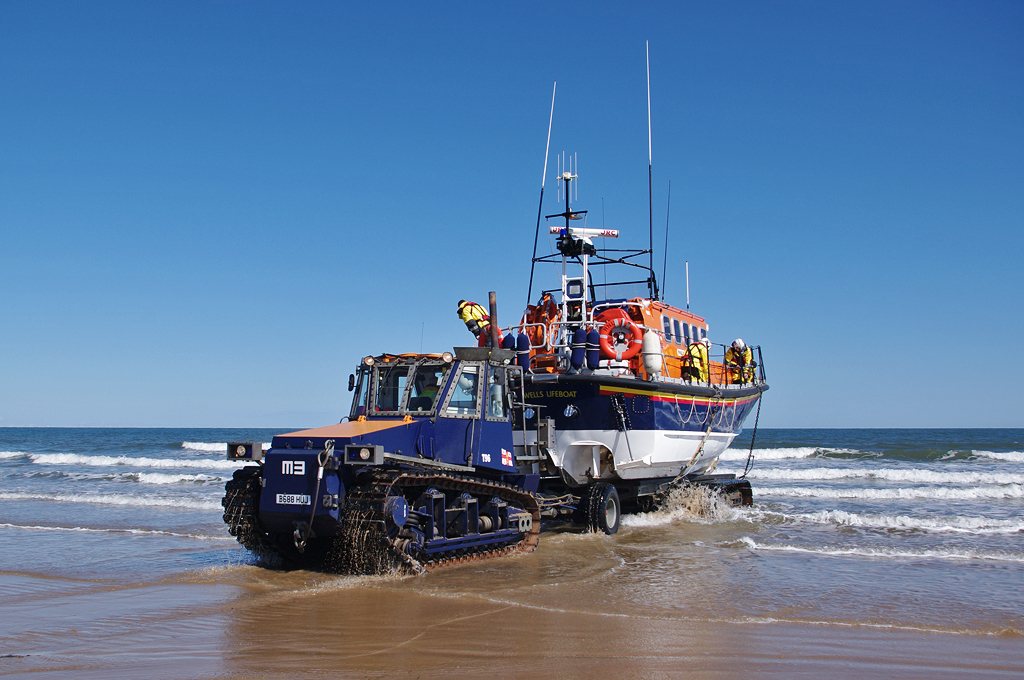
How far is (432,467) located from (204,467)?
90.9 ft

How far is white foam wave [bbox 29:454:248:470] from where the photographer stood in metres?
34.3

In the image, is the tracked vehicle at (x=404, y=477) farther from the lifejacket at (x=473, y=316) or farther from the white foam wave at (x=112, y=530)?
the white foam wave at (x=112, y=530)

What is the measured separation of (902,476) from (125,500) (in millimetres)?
24195

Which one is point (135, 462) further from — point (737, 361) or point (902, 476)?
point (902, 476)

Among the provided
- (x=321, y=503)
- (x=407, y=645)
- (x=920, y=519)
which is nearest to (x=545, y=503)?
(x=321, y=503)

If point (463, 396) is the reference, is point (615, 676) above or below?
below

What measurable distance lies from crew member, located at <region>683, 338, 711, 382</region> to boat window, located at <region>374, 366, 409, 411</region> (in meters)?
6.32

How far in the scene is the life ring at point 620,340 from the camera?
41.7ft

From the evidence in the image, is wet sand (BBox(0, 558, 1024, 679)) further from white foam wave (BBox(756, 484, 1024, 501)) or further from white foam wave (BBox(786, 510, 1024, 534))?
white foam wave (BBox(756, 484, 1024, 501))

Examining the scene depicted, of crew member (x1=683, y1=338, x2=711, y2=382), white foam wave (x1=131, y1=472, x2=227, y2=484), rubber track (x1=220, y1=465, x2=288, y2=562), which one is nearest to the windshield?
rubber track (x1=220, y1=465, x2=288, y2=562)

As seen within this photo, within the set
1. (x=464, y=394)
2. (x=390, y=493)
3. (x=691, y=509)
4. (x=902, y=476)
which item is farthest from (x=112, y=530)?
(x=902, y=476)

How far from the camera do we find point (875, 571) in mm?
9797

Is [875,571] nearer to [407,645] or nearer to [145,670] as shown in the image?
[407,645]

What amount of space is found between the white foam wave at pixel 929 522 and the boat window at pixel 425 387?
351 inches
